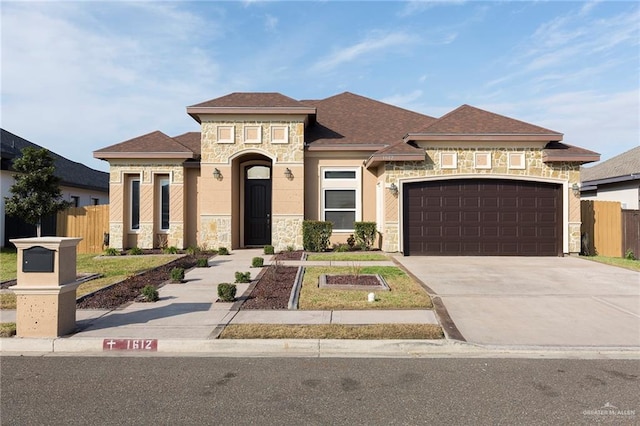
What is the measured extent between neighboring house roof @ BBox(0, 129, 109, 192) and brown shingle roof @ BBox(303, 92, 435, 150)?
11.4 metres

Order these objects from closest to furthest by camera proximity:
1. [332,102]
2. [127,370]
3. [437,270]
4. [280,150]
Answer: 1. [127,370]
2. [437,270]
3. [280,150]
4. [332,102]

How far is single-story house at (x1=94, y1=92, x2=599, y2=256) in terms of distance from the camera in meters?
15.6

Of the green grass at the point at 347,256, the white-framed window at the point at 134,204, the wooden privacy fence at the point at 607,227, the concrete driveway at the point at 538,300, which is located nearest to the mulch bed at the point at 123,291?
the green grass at the point at 347,256

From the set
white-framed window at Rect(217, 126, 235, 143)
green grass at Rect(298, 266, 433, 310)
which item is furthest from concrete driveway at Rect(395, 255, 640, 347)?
white-framed window at Rect(217, 126, 235, 143)

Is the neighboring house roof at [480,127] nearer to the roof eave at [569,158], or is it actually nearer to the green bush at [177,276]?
the roof eave at [569,158]

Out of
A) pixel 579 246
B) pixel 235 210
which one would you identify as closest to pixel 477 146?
pixel 579 246

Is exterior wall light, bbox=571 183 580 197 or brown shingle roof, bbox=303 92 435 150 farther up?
brown shingle roof, bbox=303 92 435 150

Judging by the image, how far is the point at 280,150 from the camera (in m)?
17.0

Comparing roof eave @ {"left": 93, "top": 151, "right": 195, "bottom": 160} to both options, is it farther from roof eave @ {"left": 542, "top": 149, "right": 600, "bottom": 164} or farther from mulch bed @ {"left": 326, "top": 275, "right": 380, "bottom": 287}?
roof eave @ {"left": 542, "top": 149, "right": 600, "bottom": 164}

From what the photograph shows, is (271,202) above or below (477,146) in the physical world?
below

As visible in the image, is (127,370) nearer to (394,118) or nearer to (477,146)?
(477,146)

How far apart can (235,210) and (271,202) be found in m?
1.58

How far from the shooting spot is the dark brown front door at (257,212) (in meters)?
18.4

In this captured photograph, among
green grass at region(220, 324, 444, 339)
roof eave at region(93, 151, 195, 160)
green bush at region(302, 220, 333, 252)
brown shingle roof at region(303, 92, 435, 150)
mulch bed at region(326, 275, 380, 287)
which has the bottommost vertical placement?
green grass at region(220, 324, 444, 339)
